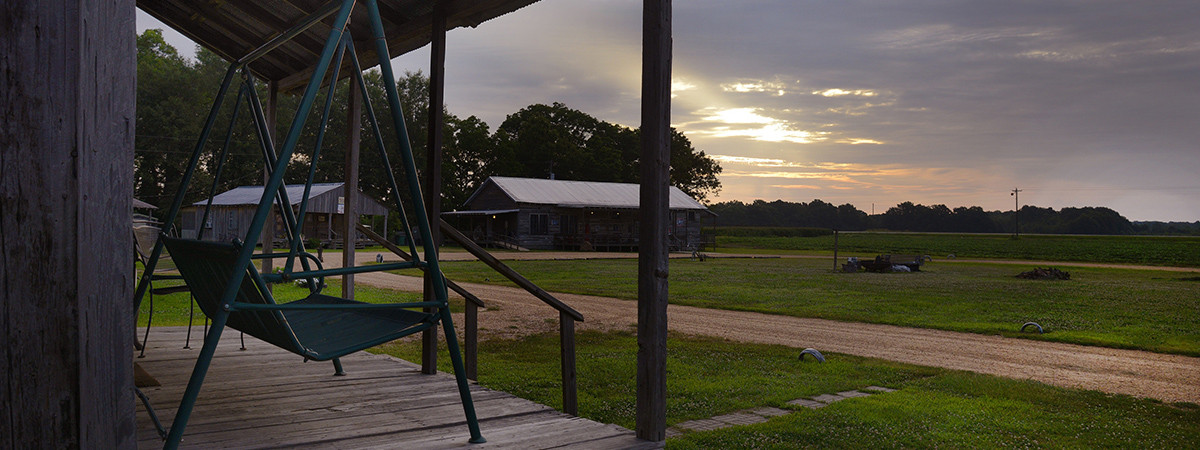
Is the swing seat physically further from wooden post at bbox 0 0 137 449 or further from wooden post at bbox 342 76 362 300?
wooden post at bbox 342 76 362 300

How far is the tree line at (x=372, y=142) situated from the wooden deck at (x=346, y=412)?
98.8 ft

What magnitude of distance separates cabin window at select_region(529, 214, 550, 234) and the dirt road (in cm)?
2008

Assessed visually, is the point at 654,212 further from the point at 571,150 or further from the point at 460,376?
the point at 571,150

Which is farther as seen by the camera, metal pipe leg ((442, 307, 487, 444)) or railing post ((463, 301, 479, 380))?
railing post ((463, 301, 479, 380))

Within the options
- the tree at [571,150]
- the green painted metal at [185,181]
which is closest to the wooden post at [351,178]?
the green painted metal at [185,181]

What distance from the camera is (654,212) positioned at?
2910mm

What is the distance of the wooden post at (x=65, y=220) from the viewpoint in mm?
1500

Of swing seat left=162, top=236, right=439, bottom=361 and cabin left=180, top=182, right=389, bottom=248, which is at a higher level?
cabin left=180, top=182, right=389, bottom=248

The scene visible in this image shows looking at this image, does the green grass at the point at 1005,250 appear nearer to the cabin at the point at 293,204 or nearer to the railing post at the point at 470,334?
the cabin at the point at 293,204

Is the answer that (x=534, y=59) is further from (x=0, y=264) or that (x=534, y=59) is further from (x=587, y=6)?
(x=0, y=264)

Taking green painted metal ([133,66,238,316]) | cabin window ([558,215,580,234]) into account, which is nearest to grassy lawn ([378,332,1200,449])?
green painted metal ([133,66,238,316])

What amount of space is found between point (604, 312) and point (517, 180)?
22.9 m

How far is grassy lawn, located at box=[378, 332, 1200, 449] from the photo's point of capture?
4.41 meters

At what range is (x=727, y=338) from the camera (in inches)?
343
